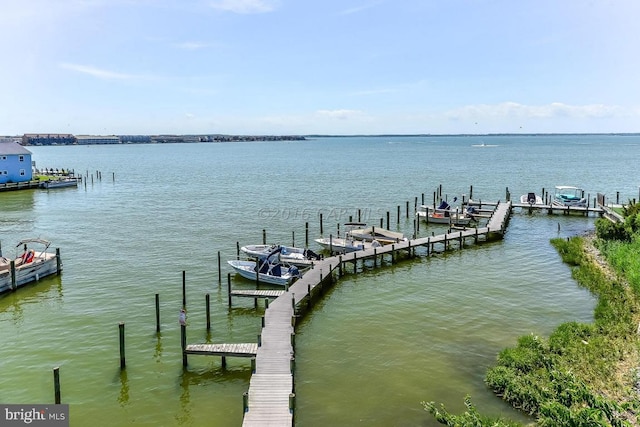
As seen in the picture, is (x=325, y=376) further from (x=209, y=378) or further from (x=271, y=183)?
(x=271, y=183)

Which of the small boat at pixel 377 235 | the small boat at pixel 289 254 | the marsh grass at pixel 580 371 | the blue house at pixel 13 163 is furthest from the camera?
the blue house at pixel 13 163

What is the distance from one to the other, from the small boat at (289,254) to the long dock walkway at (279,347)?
1219 mm

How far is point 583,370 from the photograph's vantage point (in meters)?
19.8

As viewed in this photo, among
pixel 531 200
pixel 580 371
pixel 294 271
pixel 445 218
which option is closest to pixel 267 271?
pixel 294 271

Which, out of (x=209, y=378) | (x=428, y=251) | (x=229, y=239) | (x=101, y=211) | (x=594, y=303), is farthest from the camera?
(x=101, y=211)

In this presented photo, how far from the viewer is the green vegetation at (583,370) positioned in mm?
13817

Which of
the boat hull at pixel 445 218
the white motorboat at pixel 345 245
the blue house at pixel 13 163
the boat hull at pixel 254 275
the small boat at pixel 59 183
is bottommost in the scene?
the boat hull at pixel 254 275

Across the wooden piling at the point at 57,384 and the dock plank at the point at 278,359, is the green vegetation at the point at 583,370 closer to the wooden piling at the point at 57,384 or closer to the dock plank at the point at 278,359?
the dock plank at the point at 278,359

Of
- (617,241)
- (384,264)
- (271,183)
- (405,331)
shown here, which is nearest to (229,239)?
(384,264)

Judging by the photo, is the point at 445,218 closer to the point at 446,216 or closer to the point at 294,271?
the point at 446,216

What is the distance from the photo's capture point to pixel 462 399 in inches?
752

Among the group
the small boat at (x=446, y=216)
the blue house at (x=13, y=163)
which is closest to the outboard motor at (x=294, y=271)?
the small boat at (x=446, y=216)

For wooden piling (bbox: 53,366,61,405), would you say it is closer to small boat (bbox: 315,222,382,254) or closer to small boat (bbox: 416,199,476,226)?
small boat (bbox: 315,222,382,254)

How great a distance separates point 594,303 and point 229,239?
95.5 feet
